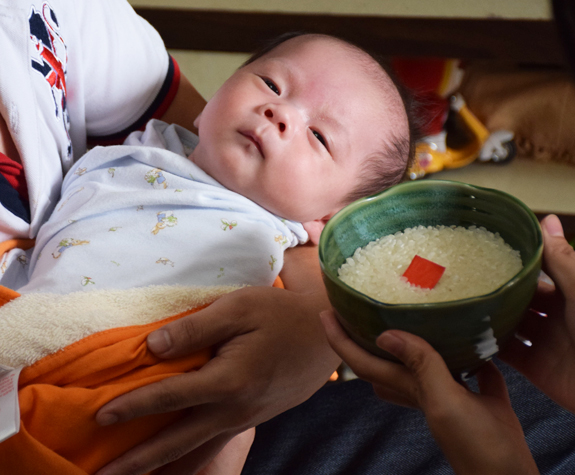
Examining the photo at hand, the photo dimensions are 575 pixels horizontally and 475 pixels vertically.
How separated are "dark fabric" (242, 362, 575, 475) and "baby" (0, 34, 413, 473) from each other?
0.10 m

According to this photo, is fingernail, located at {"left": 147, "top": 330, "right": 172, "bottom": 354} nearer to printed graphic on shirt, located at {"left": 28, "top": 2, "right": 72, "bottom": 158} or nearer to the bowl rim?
the bowl rim

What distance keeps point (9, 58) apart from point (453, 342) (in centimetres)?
81

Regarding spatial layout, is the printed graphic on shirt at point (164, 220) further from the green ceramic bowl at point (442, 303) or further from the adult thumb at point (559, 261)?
the adult thumb at point (559, 261)

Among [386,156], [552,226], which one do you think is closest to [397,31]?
[386,156]

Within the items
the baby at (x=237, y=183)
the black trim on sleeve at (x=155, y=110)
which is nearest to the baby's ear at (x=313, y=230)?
the baby at (x=237, y=183)

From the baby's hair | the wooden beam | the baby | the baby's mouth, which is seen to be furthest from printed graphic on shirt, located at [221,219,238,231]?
the wooden beam

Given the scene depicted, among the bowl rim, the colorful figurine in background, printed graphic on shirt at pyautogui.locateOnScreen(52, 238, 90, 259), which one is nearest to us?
the bowl rim

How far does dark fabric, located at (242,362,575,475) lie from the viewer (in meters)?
0.81

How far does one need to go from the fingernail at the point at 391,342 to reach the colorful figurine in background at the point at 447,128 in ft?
4.69

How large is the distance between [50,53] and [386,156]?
0.65 metres

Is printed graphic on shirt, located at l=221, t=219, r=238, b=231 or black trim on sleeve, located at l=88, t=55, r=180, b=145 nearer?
printed graphic on shirt, located at l=221, t=219, r=238, b=231

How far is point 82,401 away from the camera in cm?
62

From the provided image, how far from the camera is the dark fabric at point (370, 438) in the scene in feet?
2.67

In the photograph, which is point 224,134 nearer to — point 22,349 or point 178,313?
point 178,313
